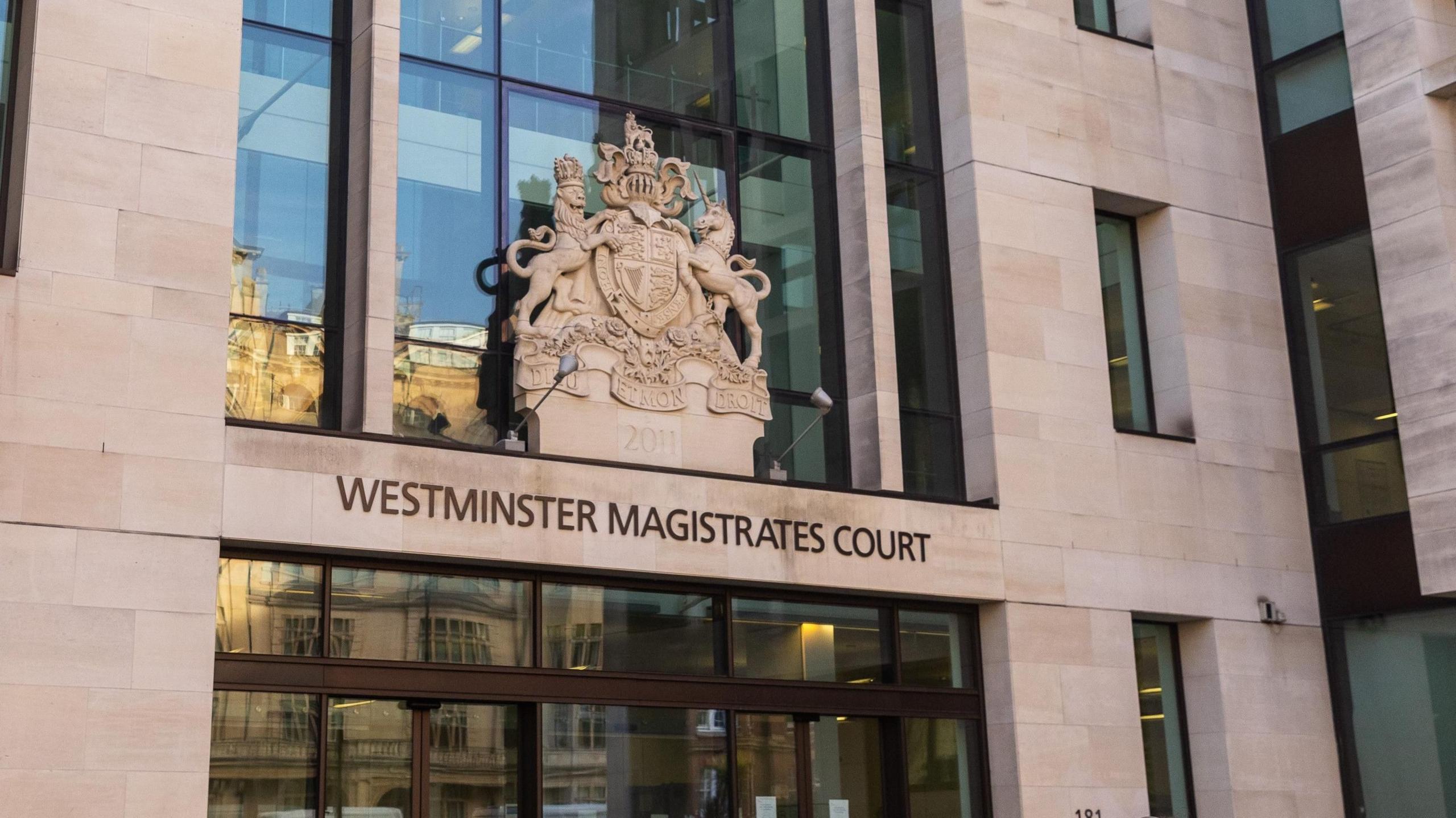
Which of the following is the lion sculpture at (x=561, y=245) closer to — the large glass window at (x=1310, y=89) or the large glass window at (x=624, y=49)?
the large glass window at (x=624, y=49)

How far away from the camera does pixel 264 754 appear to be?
1550 centimetres

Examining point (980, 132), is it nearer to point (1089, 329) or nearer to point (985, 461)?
point (1089, 329)

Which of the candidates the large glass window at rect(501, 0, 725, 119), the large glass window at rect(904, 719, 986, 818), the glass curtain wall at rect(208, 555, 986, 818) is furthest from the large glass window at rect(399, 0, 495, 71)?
the large glass window at rect(904, 719, 986, 818)

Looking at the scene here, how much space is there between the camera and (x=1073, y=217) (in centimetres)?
2205

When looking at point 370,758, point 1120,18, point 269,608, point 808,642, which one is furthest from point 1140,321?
point 269,608

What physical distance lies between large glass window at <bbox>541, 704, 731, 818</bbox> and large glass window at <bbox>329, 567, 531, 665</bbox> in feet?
2.99

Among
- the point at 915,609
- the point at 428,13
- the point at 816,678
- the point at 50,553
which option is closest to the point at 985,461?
the point at 915,609

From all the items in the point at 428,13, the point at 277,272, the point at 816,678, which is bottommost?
the point at 816,678

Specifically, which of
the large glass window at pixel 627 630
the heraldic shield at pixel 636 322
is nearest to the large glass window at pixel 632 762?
the large glass window at pixel 627 630

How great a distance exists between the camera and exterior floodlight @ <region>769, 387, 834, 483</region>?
18.8 meters

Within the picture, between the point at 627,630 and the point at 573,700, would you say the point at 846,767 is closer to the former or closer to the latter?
the point at 627,630

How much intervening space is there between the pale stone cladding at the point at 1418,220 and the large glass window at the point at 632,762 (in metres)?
8.90

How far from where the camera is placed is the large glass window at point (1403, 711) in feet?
68.7

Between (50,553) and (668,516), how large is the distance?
241 inches
